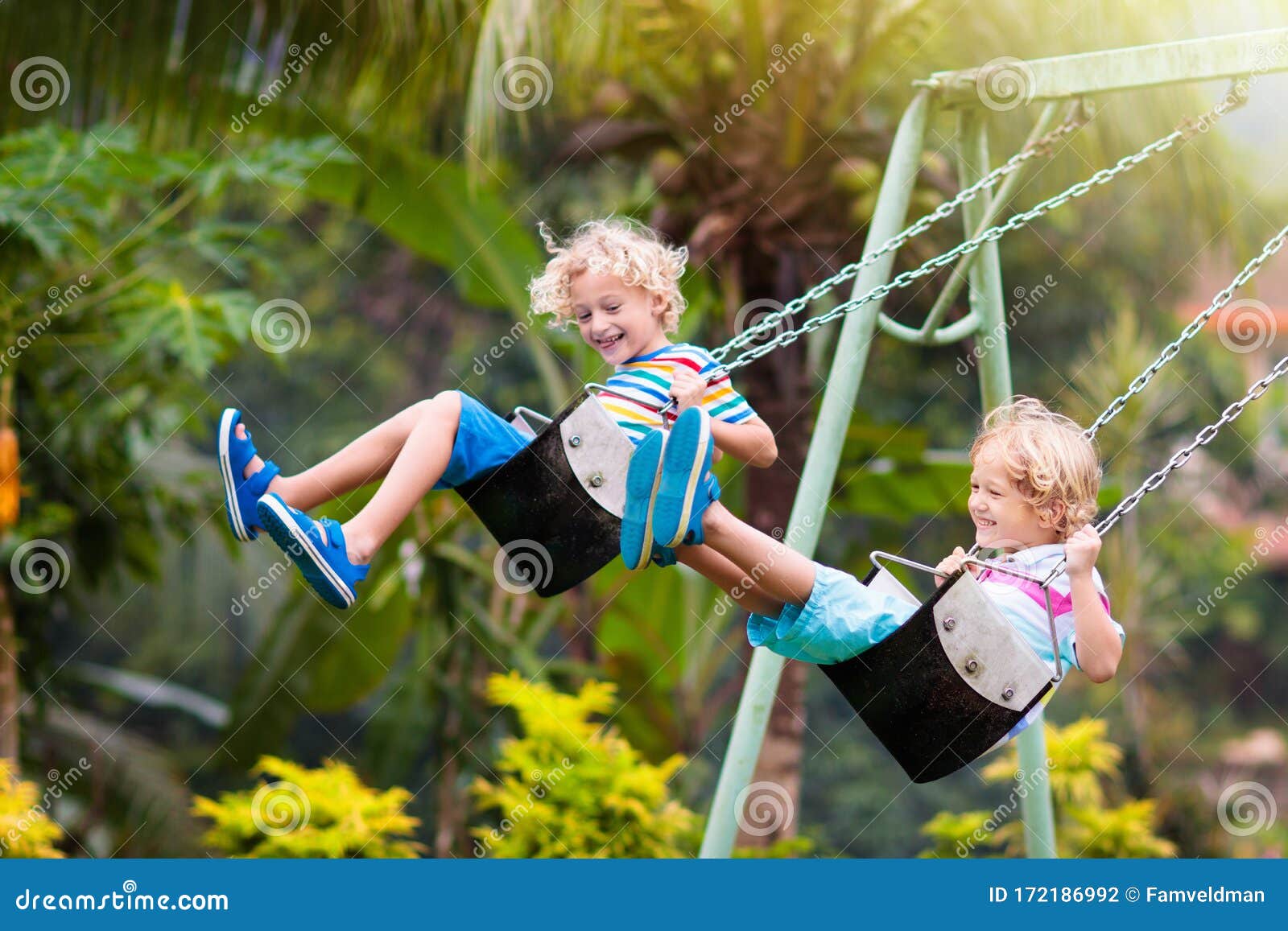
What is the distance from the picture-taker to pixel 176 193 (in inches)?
347

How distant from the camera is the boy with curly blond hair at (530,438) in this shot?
110 inches

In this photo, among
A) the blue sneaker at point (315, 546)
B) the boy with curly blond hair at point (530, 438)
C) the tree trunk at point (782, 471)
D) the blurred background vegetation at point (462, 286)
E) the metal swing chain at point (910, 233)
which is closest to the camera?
the blue sneaker at point (315, 546)

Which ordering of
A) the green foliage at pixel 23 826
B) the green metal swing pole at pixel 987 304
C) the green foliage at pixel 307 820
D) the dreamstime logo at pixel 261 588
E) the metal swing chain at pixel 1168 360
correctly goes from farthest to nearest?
the dreamstime logo at pixel 261 588 → the green foliage at pixel 307 820 → the green foliage at pixel 23 826 → the green metal swing pole at pixel 987 304 → the metal swing chain at pixel 1168 360

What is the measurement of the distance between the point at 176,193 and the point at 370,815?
16.1ft

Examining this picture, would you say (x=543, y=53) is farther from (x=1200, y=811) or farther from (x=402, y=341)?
(x=402, y=341)

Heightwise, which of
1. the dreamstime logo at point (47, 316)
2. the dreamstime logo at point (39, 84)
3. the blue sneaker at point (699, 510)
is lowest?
the blue sneaker at point (699, 510)

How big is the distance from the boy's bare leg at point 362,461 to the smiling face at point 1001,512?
114 centimetres

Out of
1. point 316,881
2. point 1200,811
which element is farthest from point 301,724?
point 316,881

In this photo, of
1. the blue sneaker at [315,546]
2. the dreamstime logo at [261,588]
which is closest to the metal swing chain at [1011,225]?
the blue sneaker at [315,546]

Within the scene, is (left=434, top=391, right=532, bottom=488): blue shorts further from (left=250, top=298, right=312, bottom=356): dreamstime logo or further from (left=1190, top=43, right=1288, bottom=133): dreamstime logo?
(left=250, top=298, right=312, bottom=356): dreamstime logo

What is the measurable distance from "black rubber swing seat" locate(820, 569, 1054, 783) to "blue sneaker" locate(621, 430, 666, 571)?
0.51 metres

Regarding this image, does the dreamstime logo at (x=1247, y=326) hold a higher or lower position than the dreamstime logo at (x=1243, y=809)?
higher

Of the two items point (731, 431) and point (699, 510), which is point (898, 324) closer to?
point (731, 431)

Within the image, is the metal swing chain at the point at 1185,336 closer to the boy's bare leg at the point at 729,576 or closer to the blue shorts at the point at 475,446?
the boy's bare leg at the point at 729,576
